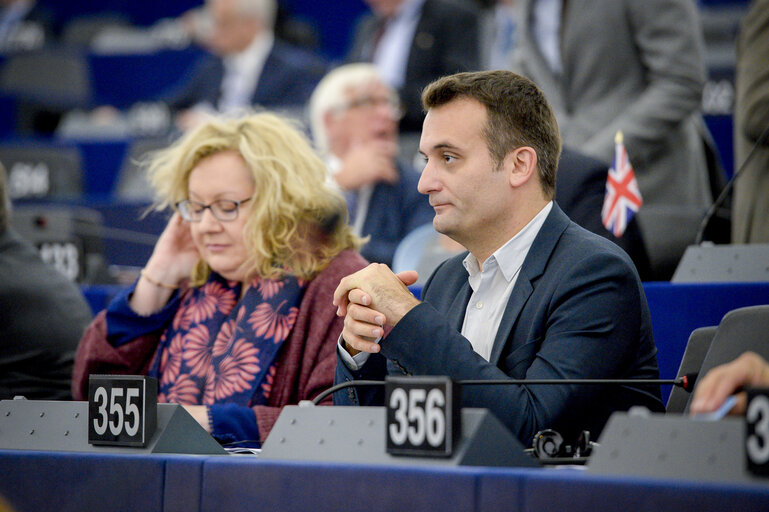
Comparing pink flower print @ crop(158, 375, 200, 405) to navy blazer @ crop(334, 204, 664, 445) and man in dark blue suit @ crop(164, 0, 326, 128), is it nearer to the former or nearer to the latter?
navy blazer @ crop(334, 204, 664, 445)

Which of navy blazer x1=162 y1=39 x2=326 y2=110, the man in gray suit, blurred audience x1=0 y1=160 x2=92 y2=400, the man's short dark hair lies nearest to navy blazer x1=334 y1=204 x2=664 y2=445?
the man's short dark hair

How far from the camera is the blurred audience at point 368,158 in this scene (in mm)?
4121

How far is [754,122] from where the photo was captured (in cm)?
298

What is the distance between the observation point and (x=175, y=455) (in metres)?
1.68

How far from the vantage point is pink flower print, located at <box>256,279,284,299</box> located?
2.59m

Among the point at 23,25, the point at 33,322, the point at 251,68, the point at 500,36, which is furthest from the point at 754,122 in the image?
the point at 23,25

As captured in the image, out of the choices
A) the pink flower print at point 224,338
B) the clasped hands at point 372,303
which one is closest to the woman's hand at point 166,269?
the pink flower print at point 224,338

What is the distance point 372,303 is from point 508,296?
0.95ft

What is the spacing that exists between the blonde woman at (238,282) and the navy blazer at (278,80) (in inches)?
135

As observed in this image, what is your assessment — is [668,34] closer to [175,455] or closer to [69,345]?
[69,345]

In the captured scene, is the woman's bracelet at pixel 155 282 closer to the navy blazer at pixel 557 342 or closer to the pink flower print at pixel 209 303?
the pink flower print at pixel 209 303

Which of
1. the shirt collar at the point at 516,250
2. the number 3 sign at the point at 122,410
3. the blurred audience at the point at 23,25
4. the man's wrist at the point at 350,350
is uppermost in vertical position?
the blurred audience at the point at 23,25

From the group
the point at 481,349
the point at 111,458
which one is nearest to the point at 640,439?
the point at 481,349

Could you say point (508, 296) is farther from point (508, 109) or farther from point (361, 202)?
point (361, 202)
